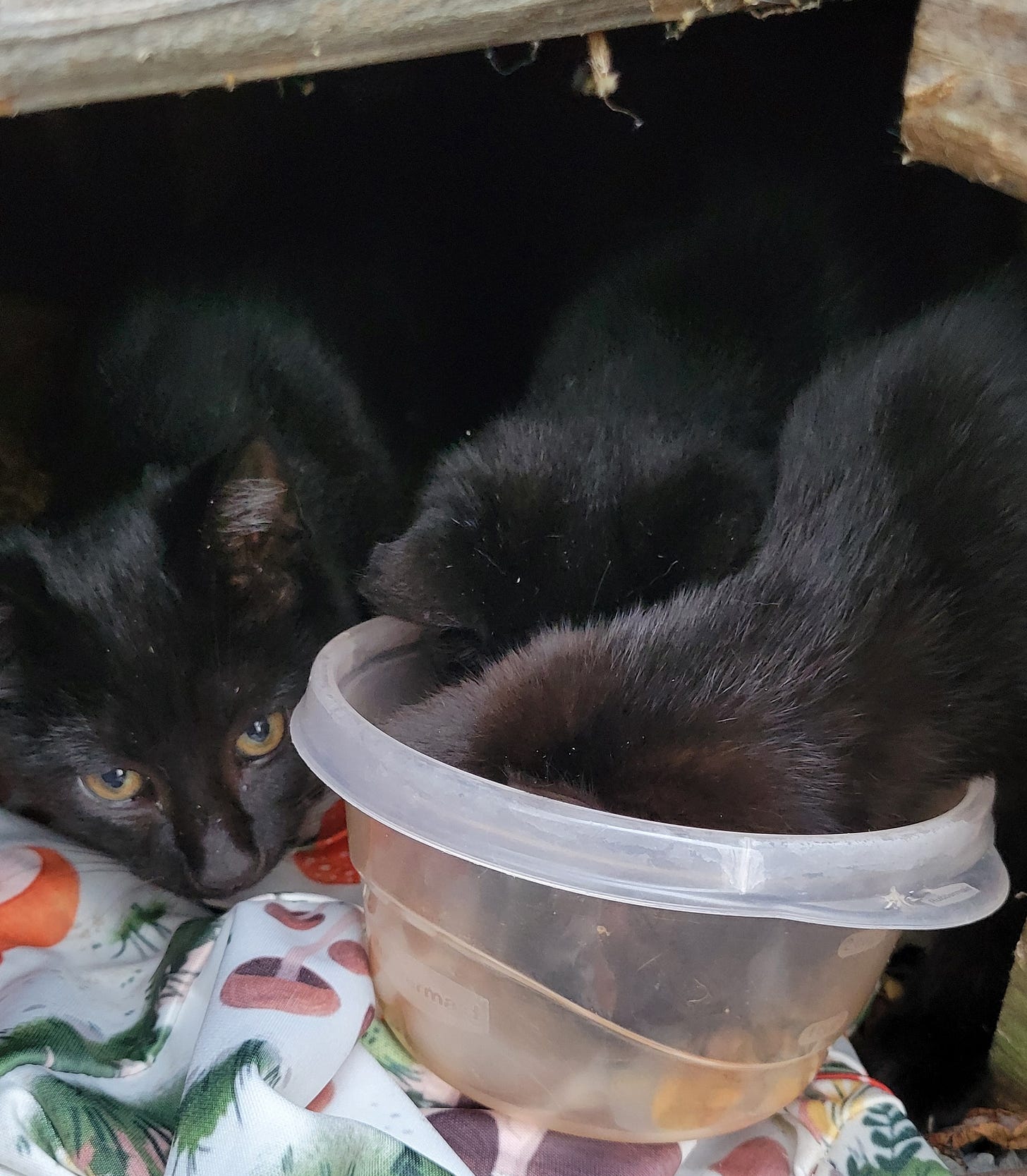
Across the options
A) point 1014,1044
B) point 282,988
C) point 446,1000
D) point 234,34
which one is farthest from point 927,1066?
point 234,34

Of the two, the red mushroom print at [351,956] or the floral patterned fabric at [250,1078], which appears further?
the red mushroom print at [351,956]

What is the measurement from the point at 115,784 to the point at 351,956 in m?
0.30

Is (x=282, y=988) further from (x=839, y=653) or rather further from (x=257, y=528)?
(x=839, y=653)

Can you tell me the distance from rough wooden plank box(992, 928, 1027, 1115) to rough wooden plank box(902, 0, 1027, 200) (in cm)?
59

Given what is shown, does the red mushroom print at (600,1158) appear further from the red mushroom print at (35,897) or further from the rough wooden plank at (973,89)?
the rough wooden plank at (973,89)

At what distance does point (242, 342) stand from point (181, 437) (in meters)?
0.16

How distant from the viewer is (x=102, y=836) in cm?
102

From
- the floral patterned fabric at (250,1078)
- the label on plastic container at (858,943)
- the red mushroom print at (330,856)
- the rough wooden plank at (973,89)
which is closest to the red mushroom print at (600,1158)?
the floral patterned fabric at (250,1078)

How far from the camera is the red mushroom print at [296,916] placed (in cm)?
92

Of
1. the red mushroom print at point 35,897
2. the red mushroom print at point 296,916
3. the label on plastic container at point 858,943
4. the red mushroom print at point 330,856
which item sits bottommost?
the red mushroom print at point 330,856

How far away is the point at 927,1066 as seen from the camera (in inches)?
35.9

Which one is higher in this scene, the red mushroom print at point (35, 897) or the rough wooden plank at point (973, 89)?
the rough wooden plank at point (973, 89)

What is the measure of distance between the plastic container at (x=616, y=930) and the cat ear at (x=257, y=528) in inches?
8.6

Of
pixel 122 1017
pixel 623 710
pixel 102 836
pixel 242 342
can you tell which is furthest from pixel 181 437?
pixel 623 710
